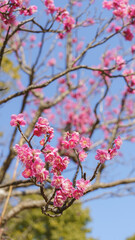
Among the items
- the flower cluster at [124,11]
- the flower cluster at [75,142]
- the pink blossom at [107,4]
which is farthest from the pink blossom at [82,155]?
the pink blossom at [107,4]

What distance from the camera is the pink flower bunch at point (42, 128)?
5.83ft

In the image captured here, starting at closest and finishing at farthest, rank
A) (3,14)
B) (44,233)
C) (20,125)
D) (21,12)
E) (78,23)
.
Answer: (20,125)
(3,14)
(21,12)
(78,23)
(44,233)

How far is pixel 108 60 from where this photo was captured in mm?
7629

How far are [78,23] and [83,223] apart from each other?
52.3 ft

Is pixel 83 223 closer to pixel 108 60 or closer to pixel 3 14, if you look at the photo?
pixel 108 60

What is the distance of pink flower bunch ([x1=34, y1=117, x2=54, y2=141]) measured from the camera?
178 centimetres

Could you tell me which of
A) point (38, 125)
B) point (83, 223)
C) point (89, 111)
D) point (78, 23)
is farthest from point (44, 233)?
point (38, 125)

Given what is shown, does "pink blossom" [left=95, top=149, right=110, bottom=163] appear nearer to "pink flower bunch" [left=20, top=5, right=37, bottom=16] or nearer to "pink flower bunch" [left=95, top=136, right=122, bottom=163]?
"pink flower bunch" [left=95, top=136, right=122, bottom=163]

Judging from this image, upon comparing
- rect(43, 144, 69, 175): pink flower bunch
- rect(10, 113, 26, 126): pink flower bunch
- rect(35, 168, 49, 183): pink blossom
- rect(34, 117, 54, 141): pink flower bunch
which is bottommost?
rect(35, 168, 49, 183): pink blossom

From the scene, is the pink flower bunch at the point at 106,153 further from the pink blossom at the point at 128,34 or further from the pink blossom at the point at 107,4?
the pink blossom at the point at 107,4

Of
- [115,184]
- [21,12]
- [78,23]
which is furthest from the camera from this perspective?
[115,184]

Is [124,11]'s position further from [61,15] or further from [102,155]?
[102,155]

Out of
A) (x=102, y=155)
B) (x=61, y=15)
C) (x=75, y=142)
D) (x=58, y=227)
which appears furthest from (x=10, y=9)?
(x=58, y=227)

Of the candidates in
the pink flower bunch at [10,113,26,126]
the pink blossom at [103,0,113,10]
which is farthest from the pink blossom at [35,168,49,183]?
the pink blossom at [103,0,113,10]
